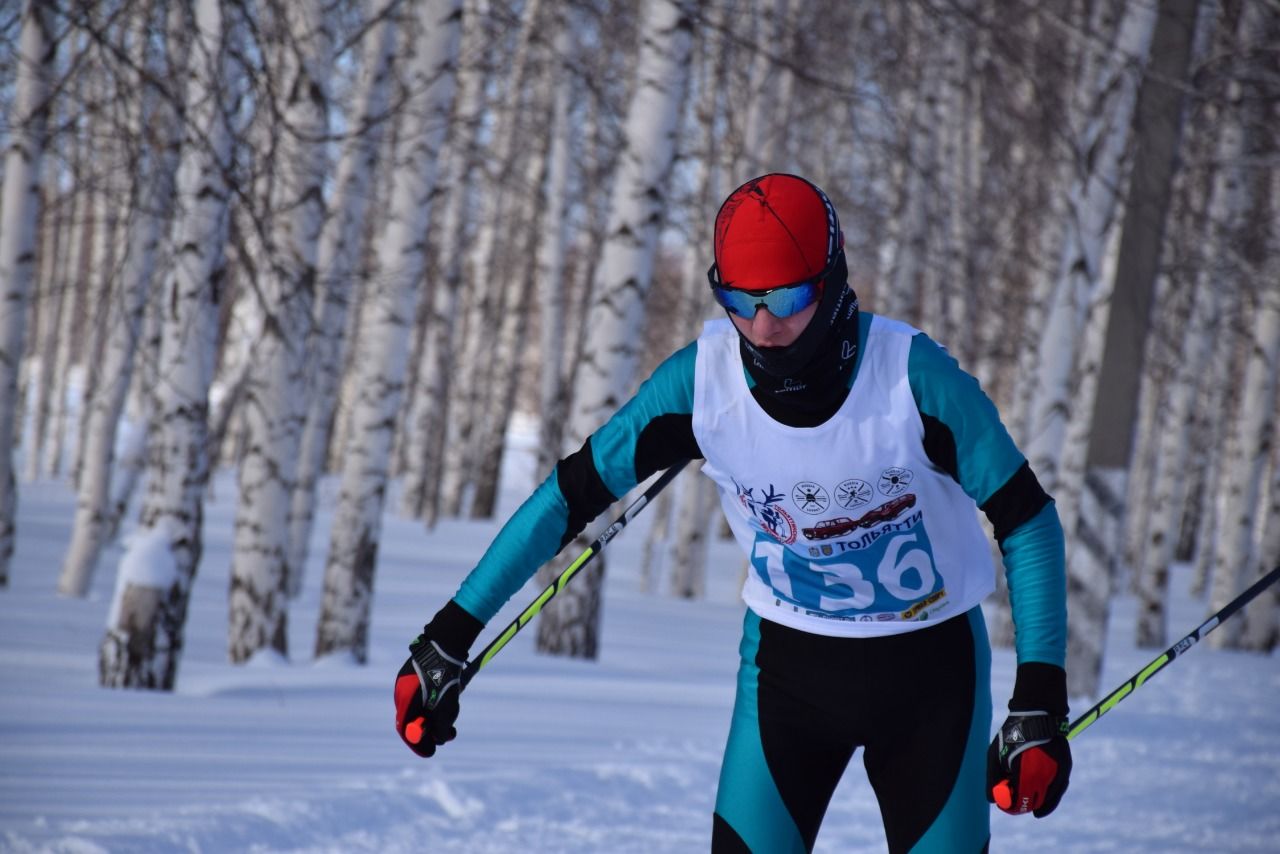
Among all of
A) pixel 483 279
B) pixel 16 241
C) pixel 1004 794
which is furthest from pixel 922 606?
pixel 483 279

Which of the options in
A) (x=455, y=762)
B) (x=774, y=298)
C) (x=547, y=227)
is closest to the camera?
(x=774, y=298)

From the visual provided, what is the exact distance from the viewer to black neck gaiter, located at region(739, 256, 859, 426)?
2604 mm

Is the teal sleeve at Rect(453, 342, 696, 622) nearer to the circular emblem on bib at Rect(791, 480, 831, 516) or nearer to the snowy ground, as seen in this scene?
the circular emblem on bib at Rect(791, 480, 831, 516)

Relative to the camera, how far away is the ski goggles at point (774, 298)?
255 centimetres

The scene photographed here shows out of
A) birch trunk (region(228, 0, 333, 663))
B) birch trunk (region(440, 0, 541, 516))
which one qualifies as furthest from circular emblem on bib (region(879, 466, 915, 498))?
birch trunk (region(440, 0, 541, 516))

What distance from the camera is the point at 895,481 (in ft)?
8.82

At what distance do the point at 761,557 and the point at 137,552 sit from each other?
471 centimetres

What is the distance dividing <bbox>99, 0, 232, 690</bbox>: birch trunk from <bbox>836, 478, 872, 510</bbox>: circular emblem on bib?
4627mm

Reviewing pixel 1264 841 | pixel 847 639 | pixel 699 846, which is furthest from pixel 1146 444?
pixel 847 639

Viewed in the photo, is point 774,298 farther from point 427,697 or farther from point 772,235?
point 427,697

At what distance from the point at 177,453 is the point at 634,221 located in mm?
3427

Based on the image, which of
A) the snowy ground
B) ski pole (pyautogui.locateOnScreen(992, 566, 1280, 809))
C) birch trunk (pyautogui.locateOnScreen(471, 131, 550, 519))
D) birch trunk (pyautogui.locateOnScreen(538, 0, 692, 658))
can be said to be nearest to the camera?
ski pole (pyautogui.locateOnScreen(992, 566, 1280, 809))

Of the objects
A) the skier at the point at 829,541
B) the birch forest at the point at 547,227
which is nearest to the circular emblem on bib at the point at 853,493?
the skier at the point at 829,541

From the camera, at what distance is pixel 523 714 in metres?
6.95
